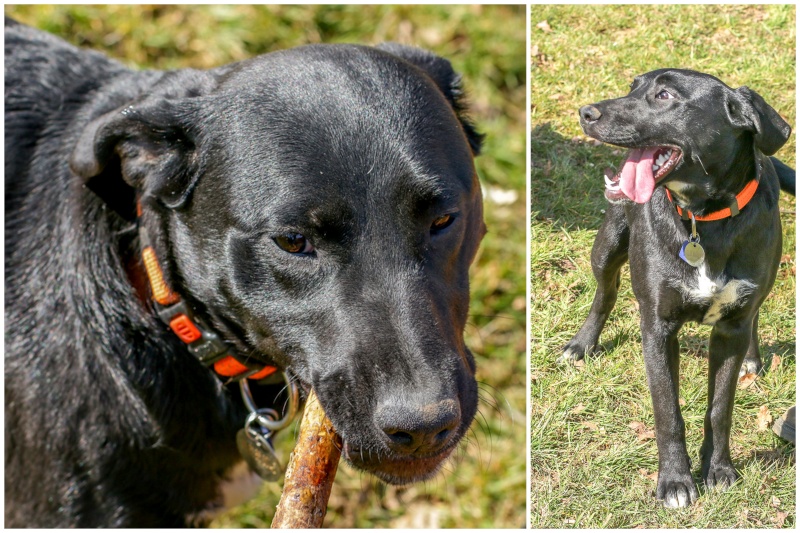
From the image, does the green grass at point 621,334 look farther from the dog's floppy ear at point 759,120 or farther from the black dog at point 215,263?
the black dog at point 215,263

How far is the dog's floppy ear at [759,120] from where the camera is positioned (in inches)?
81.6

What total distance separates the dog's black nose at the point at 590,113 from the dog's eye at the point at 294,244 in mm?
789

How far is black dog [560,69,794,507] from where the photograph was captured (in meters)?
2.12

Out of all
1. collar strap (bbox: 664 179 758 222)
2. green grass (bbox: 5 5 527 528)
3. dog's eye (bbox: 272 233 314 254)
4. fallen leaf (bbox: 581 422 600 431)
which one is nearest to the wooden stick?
dog's eye (bbox: 272 233 314 254)

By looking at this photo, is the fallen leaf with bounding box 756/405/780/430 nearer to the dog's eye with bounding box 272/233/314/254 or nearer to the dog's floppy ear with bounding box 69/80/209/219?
the dog's eye with bounding box 272/233/314/254

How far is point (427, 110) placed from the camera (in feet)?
8.04

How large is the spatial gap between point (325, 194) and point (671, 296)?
0.95 metres

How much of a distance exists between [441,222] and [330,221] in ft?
1.13

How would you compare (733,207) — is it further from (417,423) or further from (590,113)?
(417,423)

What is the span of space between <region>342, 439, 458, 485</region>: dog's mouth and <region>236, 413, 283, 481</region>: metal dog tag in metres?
0.61

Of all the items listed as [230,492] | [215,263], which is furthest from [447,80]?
[230,492]

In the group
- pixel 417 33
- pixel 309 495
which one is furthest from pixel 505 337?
pixel 309 495

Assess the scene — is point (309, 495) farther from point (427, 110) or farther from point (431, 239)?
point (427, 110)

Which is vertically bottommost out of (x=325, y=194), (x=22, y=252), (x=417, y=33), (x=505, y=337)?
(x=505, y=337)
